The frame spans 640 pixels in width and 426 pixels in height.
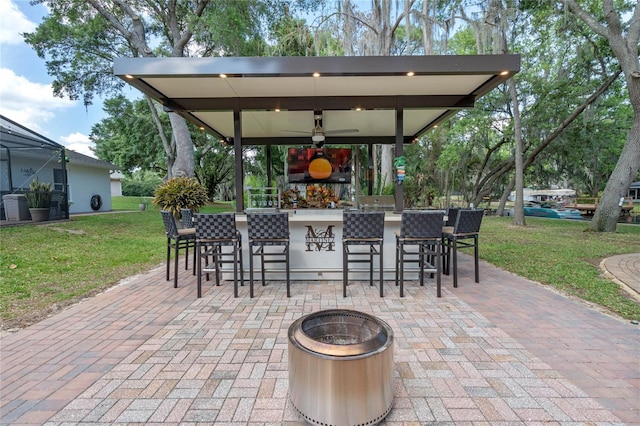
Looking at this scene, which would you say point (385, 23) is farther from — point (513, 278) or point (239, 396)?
point (239, 396)

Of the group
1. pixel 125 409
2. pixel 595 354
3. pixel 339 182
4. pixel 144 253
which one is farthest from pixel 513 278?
pixel 144 253

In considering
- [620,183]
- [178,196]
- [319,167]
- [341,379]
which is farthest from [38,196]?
[620,183]

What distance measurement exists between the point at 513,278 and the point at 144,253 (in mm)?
6736

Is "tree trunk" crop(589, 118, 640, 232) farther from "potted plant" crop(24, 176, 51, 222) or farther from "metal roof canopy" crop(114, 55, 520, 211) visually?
"potted plant" crop(24, 176, 51, 222)

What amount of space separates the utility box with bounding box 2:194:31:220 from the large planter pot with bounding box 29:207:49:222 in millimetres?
268

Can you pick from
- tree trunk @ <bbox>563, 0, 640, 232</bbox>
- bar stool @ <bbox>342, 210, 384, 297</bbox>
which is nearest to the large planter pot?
bar stool @ <bbox>342, 210, 384, 297</bbox>

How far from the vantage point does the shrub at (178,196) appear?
6891 millimetres

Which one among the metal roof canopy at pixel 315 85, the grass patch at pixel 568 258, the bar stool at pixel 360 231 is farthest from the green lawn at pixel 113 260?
the bar stool at pixel 360 231

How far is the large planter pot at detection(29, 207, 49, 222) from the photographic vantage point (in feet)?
28.9

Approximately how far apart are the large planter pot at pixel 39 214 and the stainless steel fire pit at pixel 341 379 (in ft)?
36.7

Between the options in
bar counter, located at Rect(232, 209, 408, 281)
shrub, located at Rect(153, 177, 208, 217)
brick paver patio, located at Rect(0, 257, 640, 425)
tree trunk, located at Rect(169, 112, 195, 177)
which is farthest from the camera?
tree trunk, located at Rect(169, 112, 195, 177)

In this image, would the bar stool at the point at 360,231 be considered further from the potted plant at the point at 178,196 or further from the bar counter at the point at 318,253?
the potted plant at the point at 178,196

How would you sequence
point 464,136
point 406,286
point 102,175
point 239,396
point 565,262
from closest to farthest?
point 239,396
point 406,286
point 565,262
point 464,136
point 102,175

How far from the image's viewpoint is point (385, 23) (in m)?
10.6
